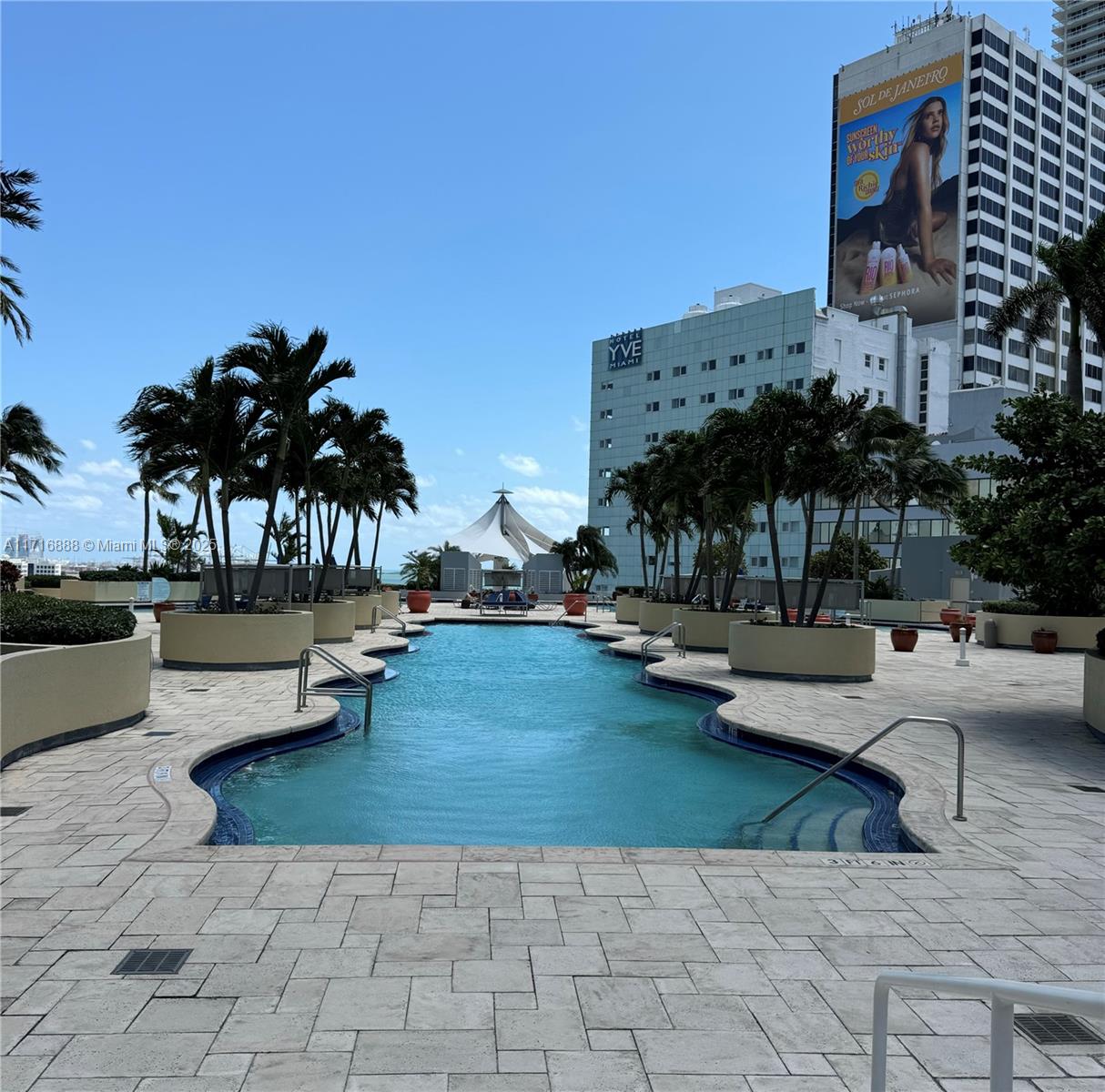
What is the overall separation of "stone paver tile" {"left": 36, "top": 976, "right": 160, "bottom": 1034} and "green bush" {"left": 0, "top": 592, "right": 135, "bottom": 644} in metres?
5.95

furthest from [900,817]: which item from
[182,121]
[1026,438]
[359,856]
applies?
[182,121]

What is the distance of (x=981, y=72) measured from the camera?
84.2 meters

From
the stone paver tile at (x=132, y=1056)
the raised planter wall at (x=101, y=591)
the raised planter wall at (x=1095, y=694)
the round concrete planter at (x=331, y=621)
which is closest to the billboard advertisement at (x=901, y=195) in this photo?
the raised planter wall at (x=101, y=591)

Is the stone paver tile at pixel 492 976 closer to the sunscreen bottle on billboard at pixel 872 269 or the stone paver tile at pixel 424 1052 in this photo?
the stone paver tile at pixel 424 1052

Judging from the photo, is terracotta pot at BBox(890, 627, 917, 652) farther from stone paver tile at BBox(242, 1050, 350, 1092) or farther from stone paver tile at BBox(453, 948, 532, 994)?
stone paver tile at BBox(242, 1050, 350, 1092)

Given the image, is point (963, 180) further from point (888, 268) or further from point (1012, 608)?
point (1012, 608)

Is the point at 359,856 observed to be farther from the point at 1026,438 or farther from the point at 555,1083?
the point at 1026,438

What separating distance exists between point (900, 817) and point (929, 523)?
1690 inches

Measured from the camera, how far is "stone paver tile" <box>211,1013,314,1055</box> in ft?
10.5

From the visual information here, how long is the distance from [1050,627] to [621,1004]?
2270cm

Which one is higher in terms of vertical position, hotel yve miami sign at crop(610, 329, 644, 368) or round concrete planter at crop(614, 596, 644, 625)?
hotel yve miami sign at crop(610, 329, 644, 368)

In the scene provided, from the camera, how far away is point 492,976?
3816 mm

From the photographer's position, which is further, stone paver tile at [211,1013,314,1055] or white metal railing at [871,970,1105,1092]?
stone paver tile at [211,1013,314,1055]

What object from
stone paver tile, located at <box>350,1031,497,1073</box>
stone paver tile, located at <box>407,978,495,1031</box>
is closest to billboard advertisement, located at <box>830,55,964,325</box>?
stone paver tile, located at <box>407,978,495,1031</box>
